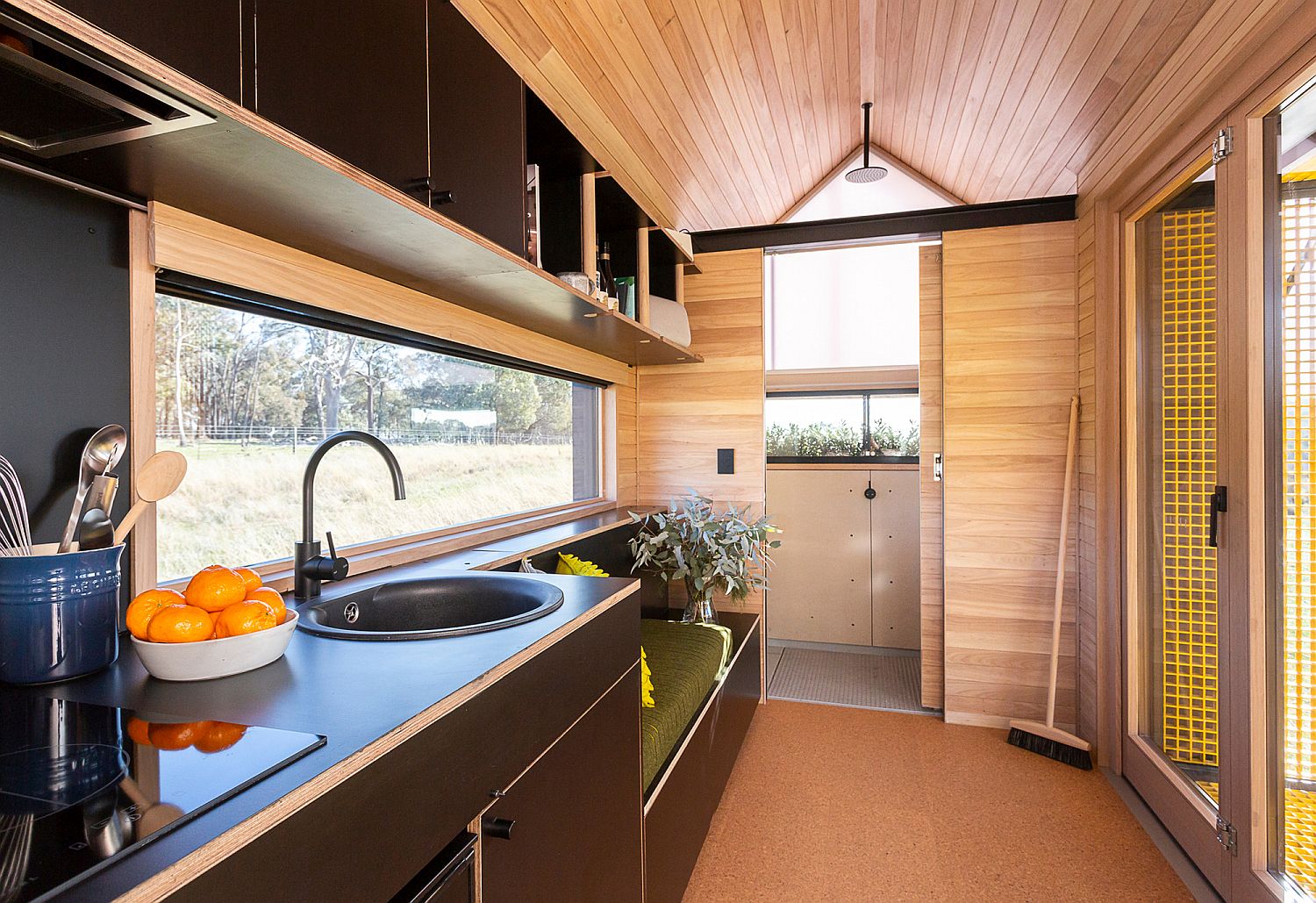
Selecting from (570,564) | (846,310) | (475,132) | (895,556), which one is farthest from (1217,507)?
(846,310)

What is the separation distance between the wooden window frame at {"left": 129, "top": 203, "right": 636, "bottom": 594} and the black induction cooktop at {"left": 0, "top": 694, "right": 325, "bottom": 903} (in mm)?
454

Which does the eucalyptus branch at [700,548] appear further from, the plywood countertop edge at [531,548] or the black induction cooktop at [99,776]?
the black induction cooktop at [99,776]

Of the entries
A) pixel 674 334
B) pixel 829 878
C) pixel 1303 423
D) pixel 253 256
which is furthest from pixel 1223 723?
pixel 253 256

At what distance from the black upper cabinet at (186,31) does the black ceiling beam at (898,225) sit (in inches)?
105

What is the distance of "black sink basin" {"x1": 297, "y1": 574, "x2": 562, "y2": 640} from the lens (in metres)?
1.33

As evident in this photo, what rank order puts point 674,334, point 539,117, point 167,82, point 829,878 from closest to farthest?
point 167,82
point 539,117
point 829,878
point 674,334

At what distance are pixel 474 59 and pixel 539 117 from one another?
0.33 meters

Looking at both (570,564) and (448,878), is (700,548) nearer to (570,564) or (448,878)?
(570,564)

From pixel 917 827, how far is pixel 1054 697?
1.04 m

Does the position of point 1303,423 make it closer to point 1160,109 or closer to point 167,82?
point 1160,109

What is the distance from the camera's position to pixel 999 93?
2.89 m

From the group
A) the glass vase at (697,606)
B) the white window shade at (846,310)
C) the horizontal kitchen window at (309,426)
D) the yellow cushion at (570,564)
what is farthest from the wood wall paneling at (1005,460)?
the horizontal kitchen window at (309,426)

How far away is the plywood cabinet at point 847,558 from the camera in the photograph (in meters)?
4.05

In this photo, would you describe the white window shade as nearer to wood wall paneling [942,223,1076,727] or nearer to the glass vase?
wood wall paneling [942,223,1076,727]
